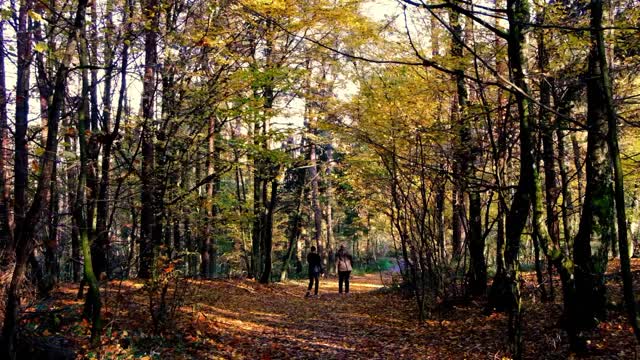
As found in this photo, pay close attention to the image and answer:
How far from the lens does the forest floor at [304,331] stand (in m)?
6.14

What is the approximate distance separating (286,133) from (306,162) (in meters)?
3.35

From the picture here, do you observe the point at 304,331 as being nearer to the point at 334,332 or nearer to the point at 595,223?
the point at 334,332

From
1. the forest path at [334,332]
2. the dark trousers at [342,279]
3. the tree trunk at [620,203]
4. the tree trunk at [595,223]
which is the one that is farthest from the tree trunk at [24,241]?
the dark trousers at [342,279]

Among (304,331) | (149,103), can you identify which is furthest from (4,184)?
(304,331)

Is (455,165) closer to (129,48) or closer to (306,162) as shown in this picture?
(129,48)

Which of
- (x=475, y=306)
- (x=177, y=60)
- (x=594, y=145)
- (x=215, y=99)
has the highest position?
(x=177, y=60)

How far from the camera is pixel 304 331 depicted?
905 centimetres

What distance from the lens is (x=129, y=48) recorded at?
654 cm

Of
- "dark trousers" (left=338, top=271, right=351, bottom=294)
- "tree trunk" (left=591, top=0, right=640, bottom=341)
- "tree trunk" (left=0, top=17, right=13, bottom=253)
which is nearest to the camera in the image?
"tree trunk" (left=591, top=0, right=640, bottom=341)

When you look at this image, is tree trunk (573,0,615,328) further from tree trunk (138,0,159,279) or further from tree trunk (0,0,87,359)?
tree trunk (0,0,87,359)

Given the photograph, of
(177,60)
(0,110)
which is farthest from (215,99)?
(0,110)

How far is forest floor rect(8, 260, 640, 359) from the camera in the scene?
6145 mm

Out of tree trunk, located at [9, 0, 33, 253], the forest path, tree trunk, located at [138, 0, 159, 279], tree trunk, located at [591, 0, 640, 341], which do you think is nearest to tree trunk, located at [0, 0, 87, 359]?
tree trunk, located at [9, 0, 33, 253]

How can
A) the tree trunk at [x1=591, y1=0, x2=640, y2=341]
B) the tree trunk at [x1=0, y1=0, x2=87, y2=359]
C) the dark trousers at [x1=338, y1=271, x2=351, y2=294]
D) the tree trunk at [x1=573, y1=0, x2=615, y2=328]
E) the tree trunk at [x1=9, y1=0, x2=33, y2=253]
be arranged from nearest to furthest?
the tree trunk at [x1=591, y1=0, x2=640, y2=341], the tree trunk at [x1=0, y1=0, x2=87, y2=359], the tree trunk at [x1=9, y1=0, x2=33, y2=253], the tree trunk at [x1=573, y1=0, x2=615, y2=328], the dark trousers at [x1=338, y1=271, x2=351, y2=294]
